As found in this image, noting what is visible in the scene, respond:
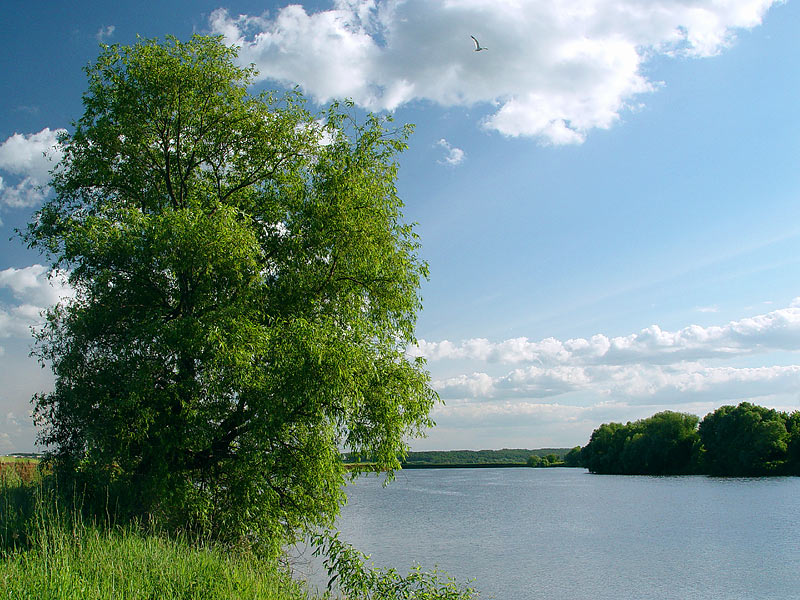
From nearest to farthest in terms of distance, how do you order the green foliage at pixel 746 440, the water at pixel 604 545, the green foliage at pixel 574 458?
the water at pixel 604 545 → the green foliage at pixel 746 440 → the green foliage at pixel 574 458

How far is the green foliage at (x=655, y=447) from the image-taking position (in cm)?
10831

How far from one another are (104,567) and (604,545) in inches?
1165

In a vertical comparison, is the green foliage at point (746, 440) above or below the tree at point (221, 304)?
below

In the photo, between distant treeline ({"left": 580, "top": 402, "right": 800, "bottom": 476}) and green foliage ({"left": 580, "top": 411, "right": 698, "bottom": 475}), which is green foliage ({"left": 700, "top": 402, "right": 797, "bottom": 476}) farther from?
green foliage ({"left": 580, "top": 411, "right": 698, "bottom": 475})

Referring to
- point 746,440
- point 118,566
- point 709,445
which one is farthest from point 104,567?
point 709,445

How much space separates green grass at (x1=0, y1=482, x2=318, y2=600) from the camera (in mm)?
8391

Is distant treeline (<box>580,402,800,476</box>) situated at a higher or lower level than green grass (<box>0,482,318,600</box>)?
lower

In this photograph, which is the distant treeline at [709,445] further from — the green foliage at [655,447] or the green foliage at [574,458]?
the green foliage at [574,458]

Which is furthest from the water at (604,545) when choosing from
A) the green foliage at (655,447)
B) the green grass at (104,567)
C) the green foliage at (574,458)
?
the green foliage at (574,458)

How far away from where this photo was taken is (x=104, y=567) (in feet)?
30.7

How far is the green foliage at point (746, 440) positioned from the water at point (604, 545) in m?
36.3

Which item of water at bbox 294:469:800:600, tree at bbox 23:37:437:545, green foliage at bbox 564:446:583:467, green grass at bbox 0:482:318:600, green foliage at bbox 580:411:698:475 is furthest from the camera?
green foliage at bbox 564:446:583:467

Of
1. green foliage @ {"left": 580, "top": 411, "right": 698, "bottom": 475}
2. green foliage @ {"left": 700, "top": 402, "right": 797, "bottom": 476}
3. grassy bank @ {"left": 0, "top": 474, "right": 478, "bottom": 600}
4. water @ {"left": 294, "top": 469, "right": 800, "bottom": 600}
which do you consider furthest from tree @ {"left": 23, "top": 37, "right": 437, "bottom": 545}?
green foliage @ {"left": 580, "top": 411, "right": 698, "bottom": 475}

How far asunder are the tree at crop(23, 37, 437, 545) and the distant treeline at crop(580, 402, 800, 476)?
308 ft
